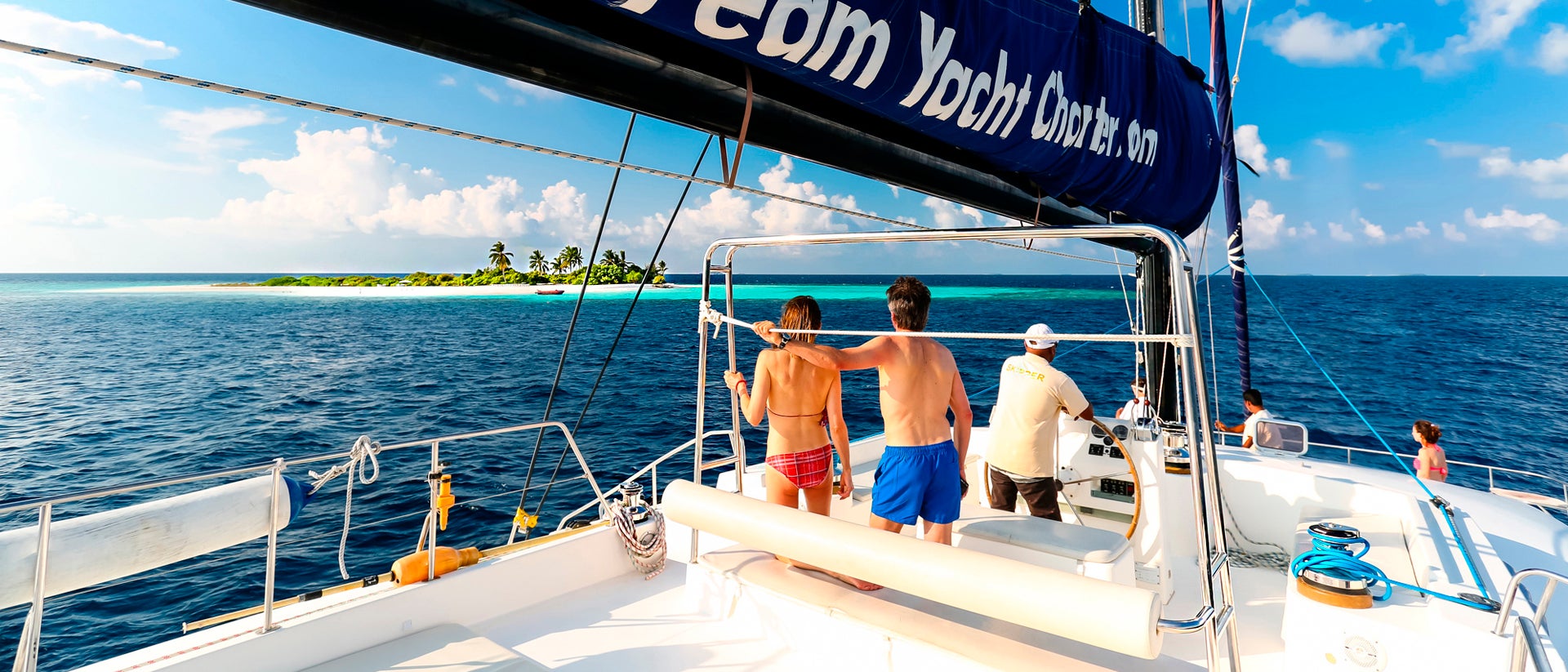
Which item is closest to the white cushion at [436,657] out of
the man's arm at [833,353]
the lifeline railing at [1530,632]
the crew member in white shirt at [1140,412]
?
the man's arm at [833,353]

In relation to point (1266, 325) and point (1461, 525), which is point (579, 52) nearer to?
point (1461, 525)

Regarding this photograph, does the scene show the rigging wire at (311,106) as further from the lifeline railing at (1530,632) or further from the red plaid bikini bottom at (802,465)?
the lifeline railing at (1530,632)

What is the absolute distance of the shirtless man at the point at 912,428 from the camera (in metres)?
2.68

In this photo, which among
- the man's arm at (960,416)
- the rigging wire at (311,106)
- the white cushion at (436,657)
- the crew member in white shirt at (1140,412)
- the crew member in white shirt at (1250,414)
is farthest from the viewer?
the crew member in white shirt at (1250,414)

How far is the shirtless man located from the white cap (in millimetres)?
539

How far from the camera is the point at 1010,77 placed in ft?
5.58

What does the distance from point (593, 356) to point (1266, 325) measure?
3861 cm

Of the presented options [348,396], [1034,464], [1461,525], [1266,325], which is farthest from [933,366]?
[1266,325]

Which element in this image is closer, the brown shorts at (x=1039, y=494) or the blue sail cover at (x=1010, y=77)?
the blue sail cover at (x=1010, y=77)

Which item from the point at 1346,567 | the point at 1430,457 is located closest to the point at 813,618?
the point at 1346,567

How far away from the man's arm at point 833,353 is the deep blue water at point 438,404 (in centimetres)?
173

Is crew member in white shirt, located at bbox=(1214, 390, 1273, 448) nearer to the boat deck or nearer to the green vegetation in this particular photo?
the boat deck

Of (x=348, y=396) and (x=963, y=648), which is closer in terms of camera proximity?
(x=963, y=648)

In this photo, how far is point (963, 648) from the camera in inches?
82.4
